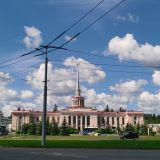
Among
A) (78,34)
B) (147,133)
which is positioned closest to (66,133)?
(147,133)

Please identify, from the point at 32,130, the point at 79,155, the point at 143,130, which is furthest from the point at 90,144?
the point at 143,130

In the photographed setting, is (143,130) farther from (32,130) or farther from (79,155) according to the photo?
(79,155)

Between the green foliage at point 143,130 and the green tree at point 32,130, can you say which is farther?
the green tree at point 32,130

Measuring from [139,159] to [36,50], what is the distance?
71.5 ft

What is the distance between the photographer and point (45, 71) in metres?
47.0

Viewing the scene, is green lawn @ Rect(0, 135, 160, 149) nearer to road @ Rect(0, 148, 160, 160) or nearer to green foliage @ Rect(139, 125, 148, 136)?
road @ Rect(0, 148, 160, 160)

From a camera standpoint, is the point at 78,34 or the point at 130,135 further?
the point at 130,135

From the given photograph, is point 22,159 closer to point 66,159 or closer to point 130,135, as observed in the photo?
point 66,159

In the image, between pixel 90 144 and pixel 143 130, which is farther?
pixel 143 130

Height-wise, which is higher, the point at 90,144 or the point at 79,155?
the point at 90,144

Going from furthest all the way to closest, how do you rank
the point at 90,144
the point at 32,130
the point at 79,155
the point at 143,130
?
the point at 143,130 → the point at 32,130 → the point at 90,144 → the point at 79,155

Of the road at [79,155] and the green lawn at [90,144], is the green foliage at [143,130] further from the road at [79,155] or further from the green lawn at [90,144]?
the road at [79,155]

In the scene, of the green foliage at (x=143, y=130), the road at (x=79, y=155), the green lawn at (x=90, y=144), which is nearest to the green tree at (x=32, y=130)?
the green foliage at (x=143, y=130)

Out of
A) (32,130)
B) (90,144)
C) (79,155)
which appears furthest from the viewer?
(32,130)
